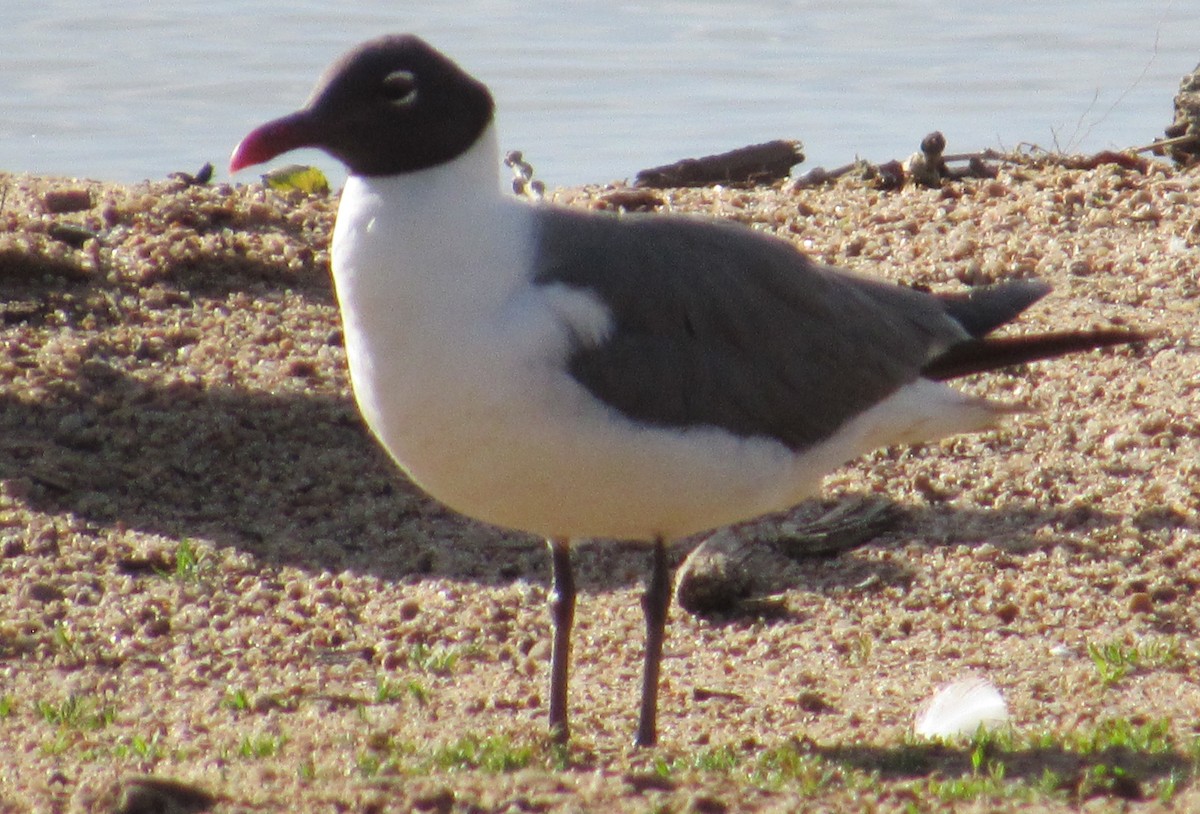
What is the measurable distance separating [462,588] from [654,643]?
3.94 feet

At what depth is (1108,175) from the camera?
984cm

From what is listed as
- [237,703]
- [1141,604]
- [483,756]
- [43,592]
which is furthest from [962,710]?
[43,592]

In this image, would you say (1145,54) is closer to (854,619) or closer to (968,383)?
(968,383)

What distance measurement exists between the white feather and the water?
7.78 metres

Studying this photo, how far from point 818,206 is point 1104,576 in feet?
12.2

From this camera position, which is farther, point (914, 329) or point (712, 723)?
point (914, 329)

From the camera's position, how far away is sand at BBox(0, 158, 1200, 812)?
15.8 feet

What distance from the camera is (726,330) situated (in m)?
5.30

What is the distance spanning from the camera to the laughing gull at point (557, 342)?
15.6ft

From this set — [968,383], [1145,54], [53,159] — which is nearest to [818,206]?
[968,383]

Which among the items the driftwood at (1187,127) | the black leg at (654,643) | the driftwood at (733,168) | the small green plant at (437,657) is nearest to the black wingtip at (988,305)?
the black leg at (654,643)

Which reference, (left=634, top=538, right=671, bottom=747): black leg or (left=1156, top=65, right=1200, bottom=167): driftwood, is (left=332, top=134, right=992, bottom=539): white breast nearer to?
(left=634, top=538, right=671, bottom=747): black leg

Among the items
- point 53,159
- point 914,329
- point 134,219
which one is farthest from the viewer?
point 53,159

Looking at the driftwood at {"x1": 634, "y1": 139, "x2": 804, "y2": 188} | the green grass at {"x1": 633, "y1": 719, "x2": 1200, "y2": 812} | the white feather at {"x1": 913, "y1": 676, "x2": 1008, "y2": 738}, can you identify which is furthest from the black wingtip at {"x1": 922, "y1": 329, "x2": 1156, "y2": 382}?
the driftwood at {"x1": 634, "y1": 139, "x2": 804, "y2": 188}
